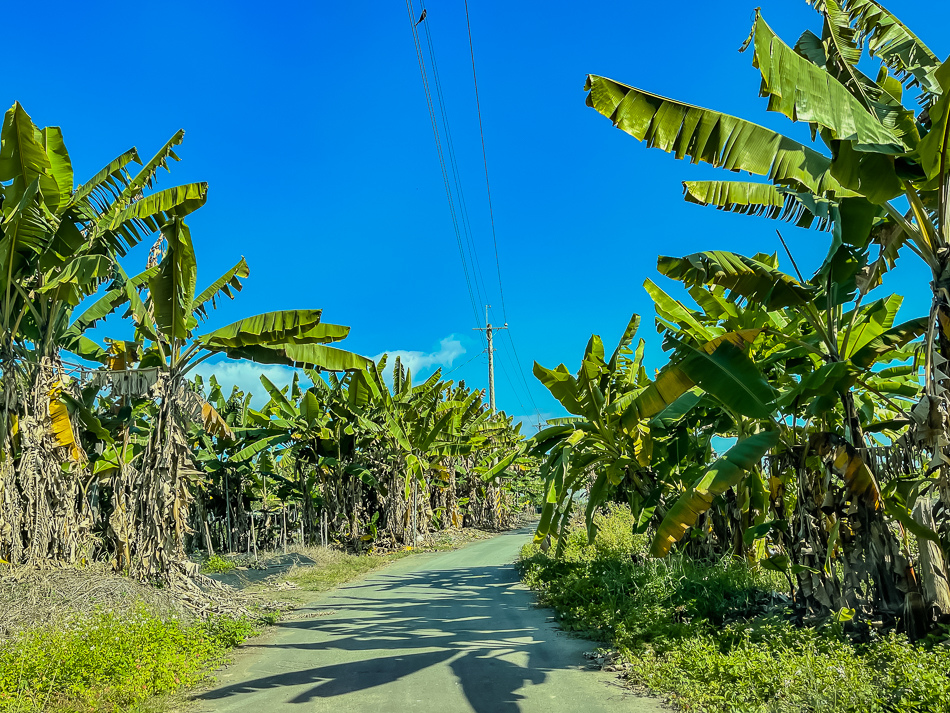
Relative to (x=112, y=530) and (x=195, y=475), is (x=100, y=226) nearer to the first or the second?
(x=195, y=475)

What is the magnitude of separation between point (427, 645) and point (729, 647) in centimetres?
370

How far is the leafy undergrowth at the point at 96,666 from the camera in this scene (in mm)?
5527

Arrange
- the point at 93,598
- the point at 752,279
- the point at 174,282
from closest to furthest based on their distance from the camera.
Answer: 1. the point at 752,279
2. the point at 93,598
3. the point at 174,282

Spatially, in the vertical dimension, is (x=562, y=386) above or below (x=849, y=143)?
below

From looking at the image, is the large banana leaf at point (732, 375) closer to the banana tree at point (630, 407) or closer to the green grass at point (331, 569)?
the banana tree at point (630, 407)

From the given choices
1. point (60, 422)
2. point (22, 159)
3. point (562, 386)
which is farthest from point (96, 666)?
point (22, 159)

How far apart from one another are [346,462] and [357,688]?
16.0m

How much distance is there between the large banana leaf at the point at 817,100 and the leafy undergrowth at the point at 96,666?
760cm

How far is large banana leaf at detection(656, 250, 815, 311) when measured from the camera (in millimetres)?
6656

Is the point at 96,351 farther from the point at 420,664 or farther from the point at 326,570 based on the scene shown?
the point at 420,664

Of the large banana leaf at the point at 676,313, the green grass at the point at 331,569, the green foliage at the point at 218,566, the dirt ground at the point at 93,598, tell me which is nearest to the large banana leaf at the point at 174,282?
the dirt ground at the point at 93,598

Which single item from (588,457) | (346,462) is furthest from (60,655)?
(346,462)

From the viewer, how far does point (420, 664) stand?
7.23 meters

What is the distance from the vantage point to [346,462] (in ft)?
72.3
